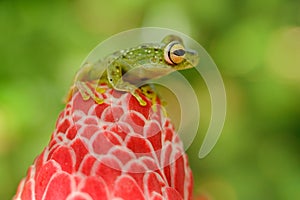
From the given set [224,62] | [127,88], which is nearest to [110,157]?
[127,88]

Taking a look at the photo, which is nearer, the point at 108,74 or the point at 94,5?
the point at 108,74

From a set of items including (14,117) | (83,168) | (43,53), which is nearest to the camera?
(83,168)

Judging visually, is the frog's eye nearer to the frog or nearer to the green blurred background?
the frog

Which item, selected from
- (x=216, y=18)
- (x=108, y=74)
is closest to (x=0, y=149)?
(x=216, y=18)

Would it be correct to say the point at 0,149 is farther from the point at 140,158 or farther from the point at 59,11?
the point at 140,158

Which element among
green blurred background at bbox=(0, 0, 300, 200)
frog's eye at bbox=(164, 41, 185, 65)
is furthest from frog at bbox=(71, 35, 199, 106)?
green blurred background at bbox=(0, 0, 300, 200)

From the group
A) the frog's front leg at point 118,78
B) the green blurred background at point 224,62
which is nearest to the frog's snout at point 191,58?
the frog's front leg at point 118,78

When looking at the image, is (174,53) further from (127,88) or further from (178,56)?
(127,88)
